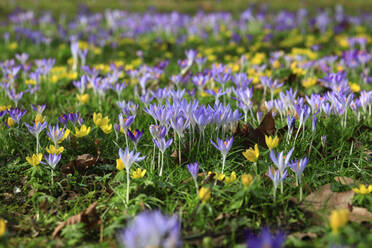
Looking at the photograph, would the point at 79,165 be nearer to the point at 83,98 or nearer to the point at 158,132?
the point at 158,132

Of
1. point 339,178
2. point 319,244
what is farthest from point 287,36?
point 319,244

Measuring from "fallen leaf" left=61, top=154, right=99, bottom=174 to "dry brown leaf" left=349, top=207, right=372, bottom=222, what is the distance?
1.59 meters

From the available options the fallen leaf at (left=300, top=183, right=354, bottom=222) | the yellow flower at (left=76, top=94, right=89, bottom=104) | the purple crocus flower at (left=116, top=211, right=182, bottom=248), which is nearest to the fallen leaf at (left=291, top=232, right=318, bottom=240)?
the fallen leaf at (left=300, top=183, right=354, bottom=222)

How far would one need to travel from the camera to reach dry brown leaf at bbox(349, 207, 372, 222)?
6.32 feet

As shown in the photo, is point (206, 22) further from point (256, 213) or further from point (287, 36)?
point (256, 213)

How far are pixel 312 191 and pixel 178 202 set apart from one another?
0.80 metres

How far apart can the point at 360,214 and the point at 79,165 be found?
5.57 ft

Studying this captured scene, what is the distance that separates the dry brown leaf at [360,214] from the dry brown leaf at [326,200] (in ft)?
0.23

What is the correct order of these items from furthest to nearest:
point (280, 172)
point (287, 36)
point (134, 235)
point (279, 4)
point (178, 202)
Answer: point (279, 4) < point (287, 36) < point (178, 202) < point (280, 172) < point (134, 235)

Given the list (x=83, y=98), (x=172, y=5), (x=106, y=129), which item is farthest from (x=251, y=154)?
(x=172, y=5)

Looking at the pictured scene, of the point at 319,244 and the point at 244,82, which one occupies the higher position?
the point at 244,82

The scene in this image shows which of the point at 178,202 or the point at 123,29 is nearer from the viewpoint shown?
the point at 178,202

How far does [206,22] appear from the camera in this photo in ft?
28.4

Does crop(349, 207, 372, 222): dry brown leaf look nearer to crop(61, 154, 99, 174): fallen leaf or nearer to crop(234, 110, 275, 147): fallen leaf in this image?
crop(234, 110, 275, 147): fallen leaf
